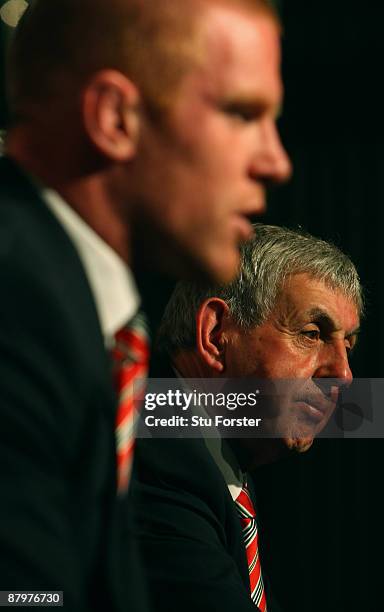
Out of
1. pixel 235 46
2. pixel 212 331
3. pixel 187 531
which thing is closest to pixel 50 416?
pixel 235 46

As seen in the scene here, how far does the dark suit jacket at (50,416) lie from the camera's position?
1.87 ft

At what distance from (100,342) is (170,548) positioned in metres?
0.66

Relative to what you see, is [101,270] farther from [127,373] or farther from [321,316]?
[321,316]

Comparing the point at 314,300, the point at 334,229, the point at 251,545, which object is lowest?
the point at 251,545

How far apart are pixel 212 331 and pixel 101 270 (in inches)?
35.7

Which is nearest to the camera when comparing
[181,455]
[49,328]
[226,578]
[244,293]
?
[49,328]

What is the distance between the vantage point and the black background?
2.62 m

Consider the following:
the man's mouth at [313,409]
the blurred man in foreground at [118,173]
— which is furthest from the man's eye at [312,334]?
the blurred man in foreground at [118,173]

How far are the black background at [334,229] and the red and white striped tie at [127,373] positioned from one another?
197cm

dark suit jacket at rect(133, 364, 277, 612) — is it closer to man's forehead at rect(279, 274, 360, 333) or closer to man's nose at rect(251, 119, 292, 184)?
man's forehead at rect(279, 274, 360, 333)

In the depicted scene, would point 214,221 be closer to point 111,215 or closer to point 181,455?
point 111,215

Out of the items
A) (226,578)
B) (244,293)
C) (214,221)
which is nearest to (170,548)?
(226,578)

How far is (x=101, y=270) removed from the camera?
26.9 inches

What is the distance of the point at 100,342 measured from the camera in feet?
2.05
